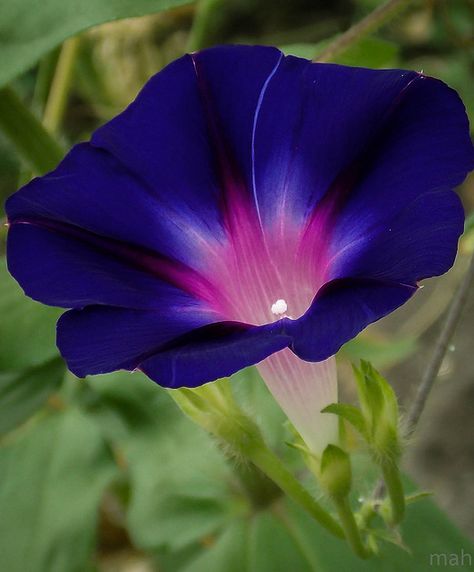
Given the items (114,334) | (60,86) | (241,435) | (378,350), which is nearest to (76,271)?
(114,334)

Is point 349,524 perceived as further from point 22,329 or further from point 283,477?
point 22,329

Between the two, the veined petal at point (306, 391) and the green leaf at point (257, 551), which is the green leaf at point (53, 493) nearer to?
the green leaf at point (257, 551)

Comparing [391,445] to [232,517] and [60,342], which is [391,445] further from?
[232,517]

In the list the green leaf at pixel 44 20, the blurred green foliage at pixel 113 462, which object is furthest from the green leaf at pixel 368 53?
the green leaf at pixel 44 20

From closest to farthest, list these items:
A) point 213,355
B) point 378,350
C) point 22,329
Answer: point 213,355 < point 22,329 < point 378,350

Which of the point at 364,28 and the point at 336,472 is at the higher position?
the point at 364,28

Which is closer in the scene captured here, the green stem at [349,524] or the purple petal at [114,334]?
the purple petal at [114,334]

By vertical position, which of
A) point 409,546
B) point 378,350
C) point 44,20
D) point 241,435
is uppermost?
point 44,20
